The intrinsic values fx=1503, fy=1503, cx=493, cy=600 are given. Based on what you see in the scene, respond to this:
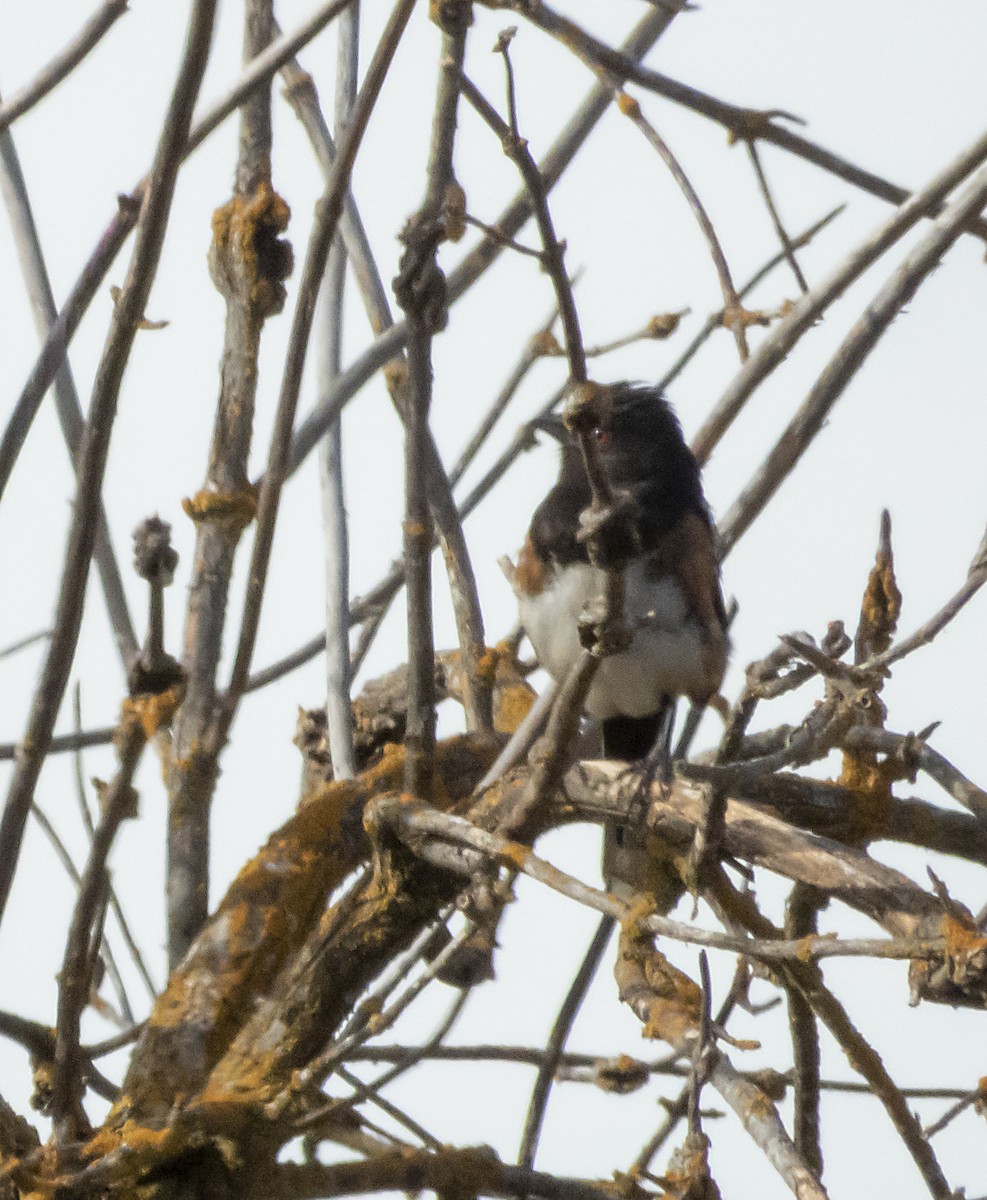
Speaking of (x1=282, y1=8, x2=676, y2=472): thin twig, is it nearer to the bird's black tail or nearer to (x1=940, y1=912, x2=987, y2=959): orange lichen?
(x1=940, y1=912, x2=987, y2=959): orange lichen

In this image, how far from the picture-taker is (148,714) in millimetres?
1351

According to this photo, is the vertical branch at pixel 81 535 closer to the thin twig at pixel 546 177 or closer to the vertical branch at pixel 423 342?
the vertical branch at pixel 423 342

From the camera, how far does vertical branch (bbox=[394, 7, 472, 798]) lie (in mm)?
1596

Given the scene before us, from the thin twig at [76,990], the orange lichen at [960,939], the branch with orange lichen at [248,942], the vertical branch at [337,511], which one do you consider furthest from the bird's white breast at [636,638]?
the orange lichen at [960,939]

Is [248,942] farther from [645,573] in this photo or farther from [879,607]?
[645,573]

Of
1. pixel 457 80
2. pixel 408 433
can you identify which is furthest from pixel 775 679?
pixel 457 80

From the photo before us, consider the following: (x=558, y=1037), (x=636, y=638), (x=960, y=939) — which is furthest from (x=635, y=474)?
(x=960, y=939)

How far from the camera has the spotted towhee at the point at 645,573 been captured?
130 inches

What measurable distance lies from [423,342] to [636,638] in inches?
73.3

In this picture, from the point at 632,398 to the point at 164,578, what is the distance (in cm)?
271

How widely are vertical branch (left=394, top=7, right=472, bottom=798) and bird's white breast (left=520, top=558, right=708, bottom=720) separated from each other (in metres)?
1.20

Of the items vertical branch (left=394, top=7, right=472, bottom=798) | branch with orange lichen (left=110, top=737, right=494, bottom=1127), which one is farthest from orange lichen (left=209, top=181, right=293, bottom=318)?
branch with orange lichen (left=110, top=737, right=494, bottom=1127)

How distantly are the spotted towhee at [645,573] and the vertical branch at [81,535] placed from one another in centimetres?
158

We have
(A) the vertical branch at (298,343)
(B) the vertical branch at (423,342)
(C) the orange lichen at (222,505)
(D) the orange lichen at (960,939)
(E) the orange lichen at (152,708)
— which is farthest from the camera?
(C) the orange lichen at (222,505)
